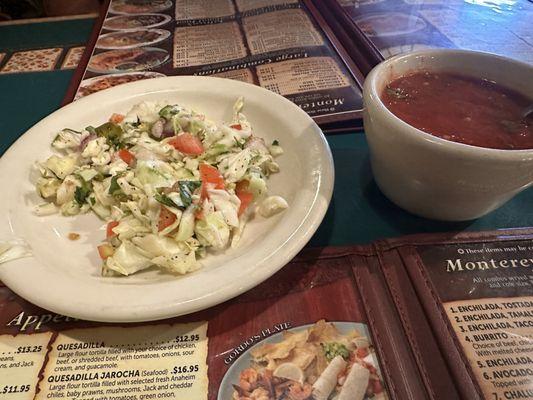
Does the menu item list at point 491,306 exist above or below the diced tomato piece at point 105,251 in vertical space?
below

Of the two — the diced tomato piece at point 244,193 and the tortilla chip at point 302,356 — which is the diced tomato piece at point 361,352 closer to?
the tortilla chip at point 302,356

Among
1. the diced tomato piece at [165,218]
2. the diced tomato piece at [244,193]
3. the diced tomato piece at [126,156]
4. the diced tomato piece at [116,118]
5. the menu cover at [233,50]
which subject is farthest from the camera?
the menu cover at [233,50]

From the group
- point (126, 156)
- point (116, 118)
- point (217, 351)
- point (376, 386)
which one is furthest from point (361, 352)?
point (116, 118)

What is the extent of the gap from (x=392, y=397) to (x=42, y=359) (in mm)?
672

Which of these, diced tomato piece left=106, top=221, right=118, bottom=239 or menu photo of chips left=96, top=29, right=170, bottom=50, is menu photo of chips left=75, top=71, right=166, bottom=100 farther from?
diced tomato piece left=106, top=221, right=118, bottom=239

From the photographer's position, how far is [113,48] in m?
2.03

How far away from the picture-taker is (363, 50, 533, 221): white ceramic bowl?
83 centimetres

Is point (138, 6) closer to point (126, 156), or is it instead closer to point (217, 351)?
point (126, 156)

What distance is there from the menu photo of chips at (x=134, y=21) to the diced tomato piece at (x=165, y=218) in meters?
1.67

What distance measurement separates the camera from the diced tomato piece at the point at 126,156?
45.6 inches

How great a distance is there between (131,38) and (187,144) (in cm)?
126

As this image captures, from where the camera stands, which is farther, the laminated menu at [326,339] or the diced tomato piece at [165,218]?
the diced tomato piece at [165,218]

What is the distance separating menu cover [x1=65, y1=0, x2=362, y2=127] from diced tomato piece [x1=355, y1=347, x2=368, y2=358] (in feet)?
2.83

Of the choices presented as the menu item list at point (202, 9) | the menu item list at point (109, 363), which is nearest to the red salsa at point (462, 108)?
the menu item list at point (109, 363)
